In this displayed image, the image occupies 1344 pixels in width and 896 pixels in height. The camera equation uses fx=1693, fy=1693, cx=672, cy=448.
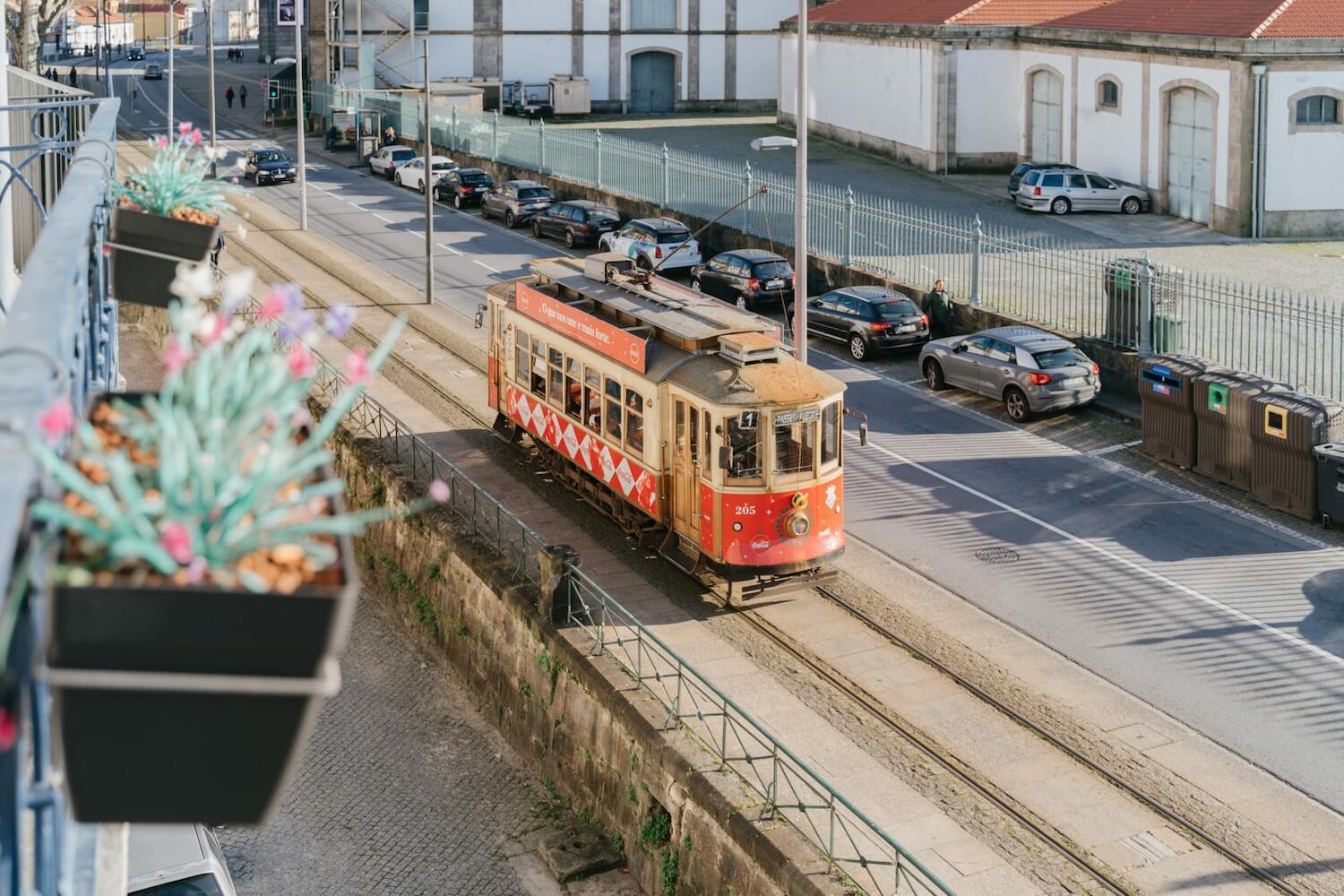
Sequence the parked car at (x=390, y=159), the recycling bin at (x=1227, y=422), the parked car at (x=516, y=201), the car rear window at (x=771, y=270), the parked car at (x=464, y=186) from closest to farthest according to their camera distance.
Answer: the recycling bin at (x=1227, y=422) → the car rear window at (x=771, y=270) → the parked car at (x=516, y=201) → the parked car at (x=464, y=186) → the parked car at (x=390, y=159)

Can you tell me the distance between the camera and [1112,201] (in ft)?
157

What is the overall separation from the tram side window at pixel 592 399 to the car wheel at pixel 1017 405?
9394 millimetres

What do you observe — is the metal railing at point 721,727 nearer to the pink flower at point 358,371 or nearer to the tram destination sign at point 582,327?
the tram destination sign at point 582,327

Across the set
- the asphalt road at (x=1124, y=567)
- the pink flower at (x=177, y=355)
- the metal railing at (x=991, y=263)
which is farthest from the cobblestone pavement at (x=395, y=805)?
the pink flower at (x=177, y=355)

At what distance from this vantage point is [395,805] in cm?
2059

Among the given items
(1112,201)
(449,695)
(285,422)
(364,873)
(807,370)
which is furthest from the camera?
(1112,201)

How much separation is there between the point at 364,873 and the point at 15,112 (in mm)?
8991

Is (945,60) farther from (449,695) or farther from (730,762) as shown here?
(730,762)

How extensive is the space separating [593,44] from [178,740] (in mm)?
78538

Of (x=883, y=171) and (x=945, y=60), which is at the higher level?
(x=945, y=60)

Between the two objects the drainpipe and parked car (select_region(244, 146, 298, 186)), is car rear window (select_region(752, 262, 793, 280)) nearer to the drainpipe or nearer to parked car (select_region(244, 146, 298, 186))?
the drainpipe

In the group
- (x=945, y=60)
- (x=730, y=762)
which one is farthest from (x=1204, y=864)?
(x=945, y=60)

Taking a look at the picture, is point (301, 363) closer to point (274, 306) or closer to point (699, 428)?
point (274, 306)

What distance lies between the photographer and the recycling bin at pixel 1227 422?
2533 cm
